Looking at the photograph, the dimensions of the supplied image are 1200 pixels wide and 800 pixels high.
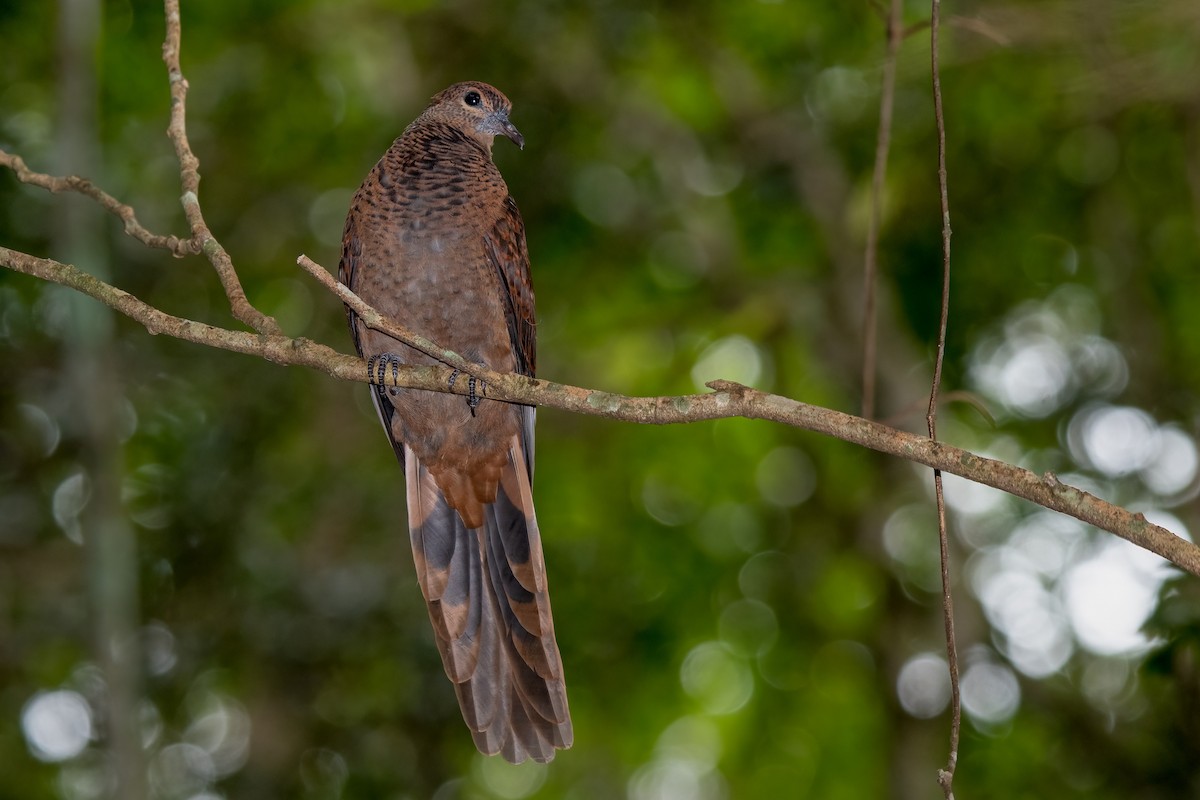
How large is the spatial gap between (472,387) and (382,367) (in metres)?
0.26

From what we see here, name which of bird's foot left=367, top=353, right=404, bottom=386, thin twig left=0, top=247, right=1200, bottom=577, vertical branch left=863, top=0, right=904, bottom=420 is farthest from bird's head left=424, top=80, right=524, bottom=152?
thin twig left=0, top=247, right=1200, bottom=577

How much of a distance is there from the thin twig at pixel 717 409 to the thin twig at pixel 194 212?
3.2 inches

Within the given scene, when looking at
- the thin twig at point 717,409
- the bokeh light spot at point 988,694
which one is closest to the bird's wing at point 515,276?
the thin twig at point 717,409

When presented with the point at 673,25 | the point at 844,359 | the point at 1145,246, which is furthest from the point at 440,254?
the point at 1145,246

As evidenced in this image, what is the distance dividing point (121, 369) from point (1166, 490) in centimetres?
485

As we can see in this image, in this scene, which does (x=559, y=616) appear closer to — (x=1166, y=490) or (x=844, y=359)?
(x=844, y=359)

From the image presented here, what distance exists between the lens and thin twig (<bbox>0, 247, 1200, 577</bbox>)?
7.22ft

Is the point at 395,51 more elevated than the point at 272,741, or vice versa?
the point at 395,51

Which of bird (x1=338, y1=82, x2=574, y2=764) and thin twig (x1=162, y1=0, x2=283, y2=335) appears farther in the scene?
bird (x1=338, y1=82, x2=574, y2=764)

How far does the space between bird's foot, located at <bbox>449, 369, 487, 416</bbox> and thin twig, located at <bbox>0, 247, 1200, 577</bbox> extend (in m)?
0.07

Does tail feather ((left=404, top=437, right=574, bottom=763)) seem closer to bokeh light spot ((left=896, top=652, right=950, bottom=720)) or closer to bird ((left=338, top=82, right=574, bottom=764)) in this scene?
bird ((left=338, top=82, right=574, bottom=764))

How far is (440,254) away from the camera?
3598 millimetres

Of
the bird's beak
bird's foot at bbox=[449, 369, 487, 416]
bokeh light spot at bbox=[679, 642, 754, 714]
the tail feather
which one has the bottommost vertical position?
the tail feather

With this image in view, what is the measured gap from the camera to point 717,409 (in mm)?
2398
